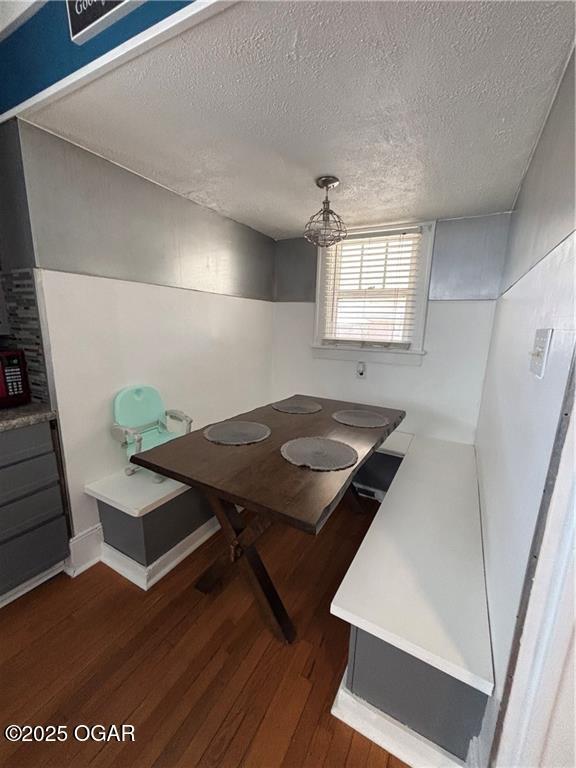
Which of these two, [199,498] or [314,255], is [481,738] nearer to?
[199,498]

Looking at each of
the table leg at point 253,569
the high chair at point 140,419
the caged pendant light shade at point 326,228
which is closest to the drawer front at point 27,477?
the high chair at point 140,419

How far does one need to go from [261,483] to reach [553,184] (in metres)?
1.38

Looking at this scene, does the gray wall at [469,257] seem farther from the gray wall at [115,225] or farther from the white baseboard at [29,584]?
the white baseboard at [29,584]

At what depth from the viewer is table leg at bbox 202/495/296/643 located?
138 cm

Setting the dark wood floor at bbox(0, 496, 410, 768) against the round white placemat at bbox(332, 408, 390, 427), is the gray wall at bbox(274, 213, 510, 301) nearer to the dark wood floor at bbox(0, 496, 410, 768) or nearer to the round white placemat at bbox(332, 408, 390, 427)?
the round white placemat at bbox(332, 408, 390, 427)

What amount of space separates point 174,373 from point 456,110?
6.62 ft

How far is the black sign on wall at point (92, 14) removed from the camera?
0.88m

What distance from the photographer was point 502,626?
32.2 inches

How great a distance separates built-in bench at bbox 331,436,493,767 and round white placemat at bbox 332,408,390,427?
64 cm

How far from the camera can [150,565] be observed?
1.63m

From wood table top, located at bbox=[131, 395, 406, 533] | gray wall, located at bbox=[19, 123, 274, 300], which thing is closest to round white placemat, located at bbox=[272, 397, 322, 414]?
wood table top, located at bbox=[131, 395, 406, 533]

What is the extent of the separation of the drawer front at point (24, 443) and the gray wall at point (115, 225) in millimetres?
781

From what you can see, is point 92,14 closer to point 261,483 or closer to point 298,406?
point 261,483

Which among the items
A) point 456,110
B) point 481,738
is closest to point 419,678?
point 481,738
